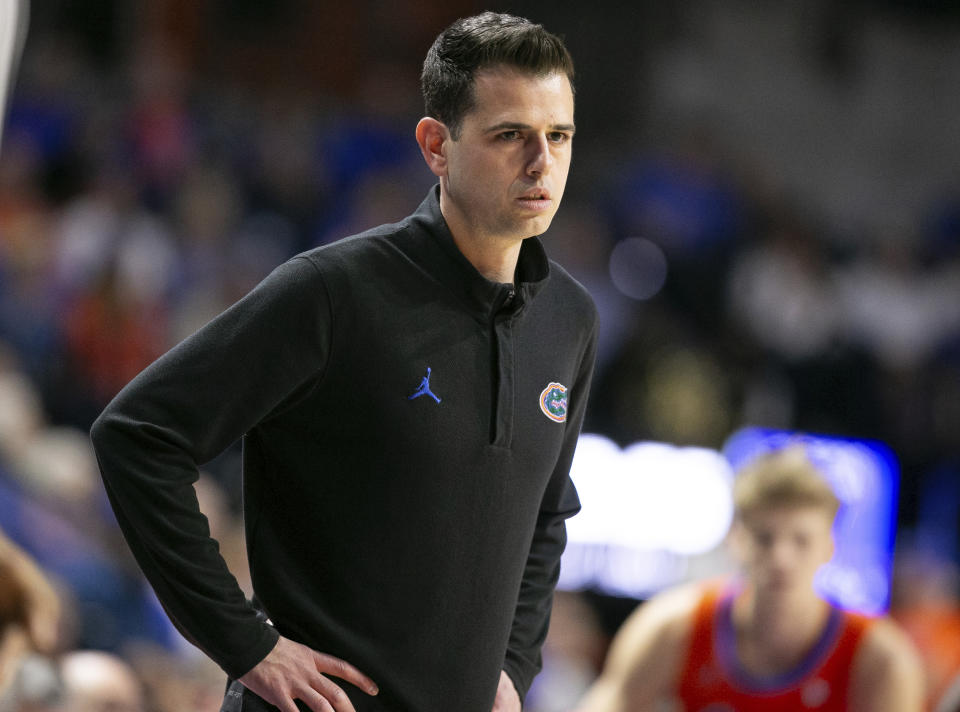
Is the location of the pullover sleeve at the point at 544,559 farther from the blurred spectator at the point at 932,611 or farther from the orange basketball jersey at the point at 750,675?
the blurred spectator at the point at 932,611

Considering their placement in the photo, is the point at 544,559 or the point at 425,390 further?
the point at 544,559

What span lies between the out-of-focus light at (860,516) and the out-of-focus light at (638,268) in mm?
1148

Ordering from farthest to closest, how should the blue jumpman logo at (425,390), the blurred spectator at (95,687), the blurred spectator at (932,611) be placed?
the blurred spectator at (932,611) → the blurred spectator at (95,687) → the blue jumpman logo at (425,390)

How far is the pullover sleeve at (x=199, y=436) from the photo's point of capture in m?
1.83

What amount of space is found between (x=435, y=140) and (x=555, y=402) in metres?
0.46

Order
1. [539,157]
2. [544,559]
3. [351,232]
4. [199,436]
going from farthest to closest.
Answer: [351,232], [544,559], [539,157], [199,436]

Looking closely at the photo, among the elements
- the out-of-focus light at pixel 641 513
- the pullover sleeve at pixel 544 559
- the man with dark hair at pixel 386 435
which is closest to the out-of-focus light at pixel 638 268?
the out-of-focus light at pixel 641 513

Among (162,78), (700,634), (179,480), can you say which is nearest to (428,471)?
(179,480)

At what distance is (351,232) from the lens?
7508mm

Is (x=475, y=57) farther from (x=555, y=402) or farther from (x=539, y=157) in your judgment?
(x=555, y=402)

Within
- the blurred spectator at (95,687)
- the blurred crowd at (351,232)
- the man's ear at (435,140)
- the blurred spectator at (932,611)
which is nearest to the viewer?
the man's ear at (435,140)

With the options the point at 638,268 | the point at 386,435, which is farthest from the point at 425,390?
the point at 638,268

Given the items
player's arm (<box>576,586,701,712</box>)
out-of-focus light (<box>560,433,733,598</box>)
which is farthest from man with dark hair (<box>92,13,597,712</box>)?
out-of-focus light (<box>560,433,733,598</box>)

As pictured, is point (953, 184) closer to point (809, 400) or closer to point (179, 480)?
point (809, 400)
